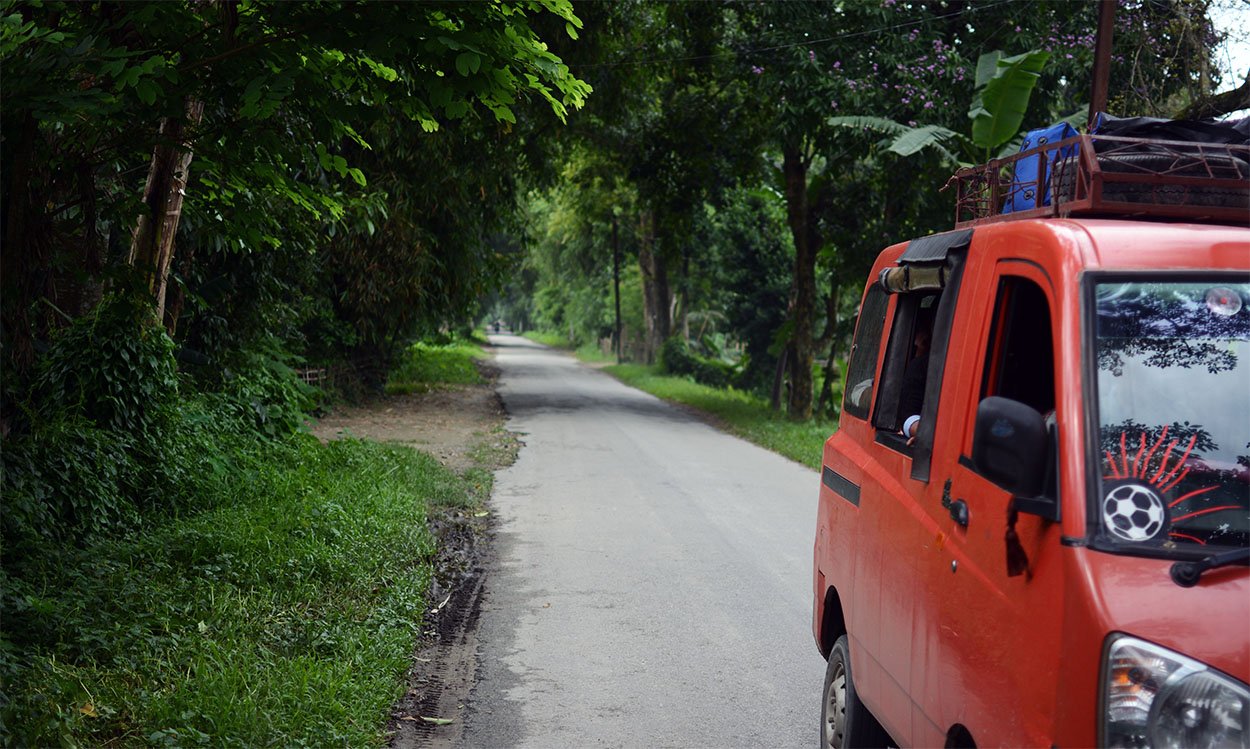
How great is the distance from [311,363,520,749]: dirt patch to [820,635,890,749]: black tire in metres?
1.83

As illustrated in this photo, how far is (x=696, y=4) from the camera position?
71.5ft

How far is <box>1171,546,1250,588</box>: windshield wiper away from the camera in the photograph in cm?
252

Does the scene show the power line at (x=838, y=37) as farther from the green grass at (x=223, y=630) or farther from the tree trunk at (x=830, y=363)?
the green grass at (x=223, y=630)

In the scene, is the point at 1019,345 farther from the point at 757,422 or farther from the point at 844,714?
the point at 757,422

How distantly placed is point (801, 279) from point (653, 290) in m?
23.2

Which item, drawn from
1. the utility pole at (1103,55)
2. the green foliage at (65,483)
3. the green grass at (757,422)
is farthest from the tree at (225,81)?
the green grass at (757,422)

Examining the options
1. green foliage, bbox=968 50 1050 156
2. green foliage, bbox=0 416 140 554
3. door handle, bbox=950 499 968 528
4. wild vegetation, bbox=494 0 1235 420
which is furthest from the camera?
wild vegetation, bbox=494 0 1235 420

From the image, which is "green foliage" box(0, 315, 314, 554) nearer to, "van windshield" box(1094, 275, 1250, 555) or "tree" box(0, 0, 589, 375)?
"tree" box(0, 0, 589, 375)

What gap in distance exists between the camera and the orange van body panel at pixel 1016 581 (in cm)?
251

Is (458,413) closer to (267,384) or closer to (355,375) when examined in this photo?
(355,375)

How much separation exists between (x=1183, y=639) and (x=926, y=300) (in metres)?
2.24

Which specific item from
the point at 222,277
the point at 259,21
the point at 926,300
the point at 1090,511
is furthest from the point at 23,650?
the point at 222,277

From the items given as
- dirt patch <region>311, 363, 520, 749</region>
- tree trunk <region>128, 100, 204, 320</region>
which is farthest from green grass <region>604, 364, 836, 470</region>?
tree trunk <region>128, 100, 204, 320</region>

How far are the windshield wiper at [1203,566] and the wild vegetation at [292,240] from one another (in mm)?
3700
